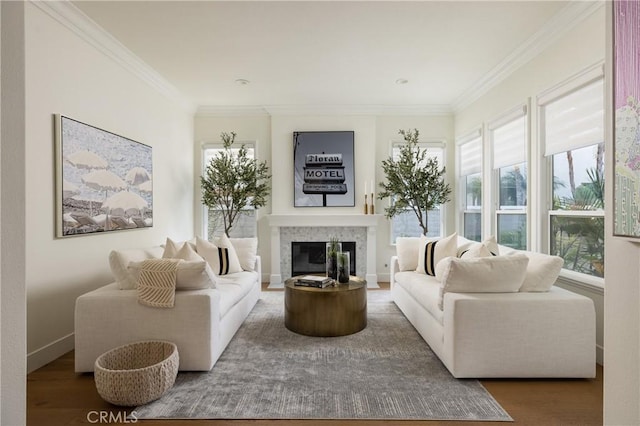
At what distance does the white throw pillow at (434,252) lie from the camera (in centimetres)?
385

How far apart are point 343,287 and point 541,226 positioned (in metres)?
2.00

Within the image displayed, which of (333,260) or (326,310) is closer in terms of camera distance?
(326,310)

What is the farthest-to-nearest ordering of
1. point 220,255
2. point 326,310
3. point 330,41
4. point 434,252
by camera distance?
point 220,255, point 434,252, point 330,41, point 326,310

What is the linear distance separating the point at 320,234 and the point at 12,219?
4.90 metres

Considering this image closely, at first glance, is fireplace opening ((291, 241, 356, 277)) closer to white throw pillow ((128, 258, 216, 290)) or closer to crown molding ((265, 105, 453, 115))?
crown molding ((265, 105, 453, 115))

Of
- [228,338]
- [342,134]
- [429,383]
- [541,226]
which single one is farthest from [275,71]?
[429,383]

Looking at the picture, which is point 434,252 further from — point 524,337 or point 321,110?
point 321,110

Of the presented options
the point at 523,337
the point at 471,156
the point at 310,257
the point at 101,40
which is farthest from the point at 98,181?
the point at 471,156

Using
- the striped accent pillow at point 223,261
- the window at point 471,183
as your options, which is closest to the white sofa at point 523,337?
the striped accent pillow at point 223,261

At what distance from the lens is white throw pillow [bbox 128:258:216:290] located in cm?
259

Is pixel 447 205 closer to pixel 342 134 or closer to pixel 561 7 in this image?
pixel 342 134

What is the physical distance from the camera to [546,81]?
3396mm

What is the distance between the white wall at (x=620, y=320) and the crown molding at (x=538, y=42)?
191 centimetres

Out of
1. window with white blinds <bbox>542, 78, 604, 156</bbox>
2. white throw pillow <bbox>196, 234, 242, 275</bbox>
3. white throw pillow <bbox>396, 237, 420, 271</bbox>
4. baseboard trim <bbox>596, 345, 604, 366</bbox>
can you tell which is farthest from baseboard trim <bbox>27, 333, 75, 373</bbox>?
window with white blinds <bbox>542, 78, 604, 156</bbox>
